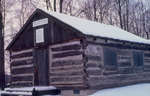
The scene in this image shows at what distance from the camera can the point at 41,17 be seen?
1847 centimetres

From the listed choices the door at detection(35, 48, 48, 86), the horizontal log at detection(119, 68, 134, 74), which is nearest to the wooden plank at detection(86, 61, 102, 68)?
the horizontal log at detection(119, 68, 134, 74)

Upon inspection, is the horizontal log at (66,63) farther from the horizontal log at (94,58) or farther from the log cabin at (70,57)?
the horizontal log at (94,58)

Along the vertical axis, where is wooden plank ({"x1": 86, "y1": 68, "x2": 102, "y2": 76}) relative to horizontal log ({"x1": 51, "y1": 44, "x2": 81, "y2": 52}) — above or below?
below

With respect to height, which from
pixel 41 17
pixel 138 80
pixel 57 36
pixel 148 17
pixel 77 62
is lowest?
pixel 138 80

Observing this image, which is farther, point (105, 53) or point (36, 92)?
point (105, 53)

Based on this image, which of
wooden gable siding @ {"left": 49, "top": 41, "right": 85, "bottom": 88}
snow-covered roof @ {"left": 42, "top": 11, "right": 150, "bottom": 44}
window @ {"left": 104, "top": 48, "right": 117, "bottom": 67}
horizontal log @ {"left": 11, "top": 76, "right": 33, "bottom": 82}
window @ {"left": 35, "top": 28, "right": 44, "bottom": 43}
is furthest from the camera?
horizontal log @ {"left": 11, "top": 76, "right": 33, "bottom": 82}

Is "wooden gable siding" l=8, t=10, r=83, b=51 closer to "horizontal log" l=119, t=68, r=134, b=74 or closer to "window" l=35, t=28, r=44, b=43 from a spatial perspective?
"window" l=35, t=28, r=44, b=43

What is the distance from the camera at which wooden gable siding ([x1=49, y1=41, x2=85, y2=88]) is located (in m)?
16.1

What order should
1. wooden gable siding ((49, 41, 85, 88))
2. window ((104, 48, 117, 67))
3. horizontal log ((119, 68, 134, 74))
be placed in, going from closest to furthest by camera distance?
1. wooden gable siding ((49, 41, 85, 88))
2. window ((104, 48, 117, 67))
3. horizontal log ((119, 68, 134, 74))

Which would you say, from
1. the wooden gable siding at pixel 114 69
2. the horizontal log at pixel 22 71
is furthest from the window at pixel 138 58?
the horizontal log at pixel 22 71

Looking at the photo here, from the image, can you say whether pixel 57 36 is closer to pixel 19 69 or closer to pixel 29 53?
pixel 29 53

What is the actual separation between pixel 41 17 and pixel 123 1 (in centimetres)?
2710

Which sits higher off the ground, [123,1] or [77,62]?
[123,1]

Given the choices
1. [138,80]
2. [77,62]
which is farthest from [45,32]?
[138,80]
